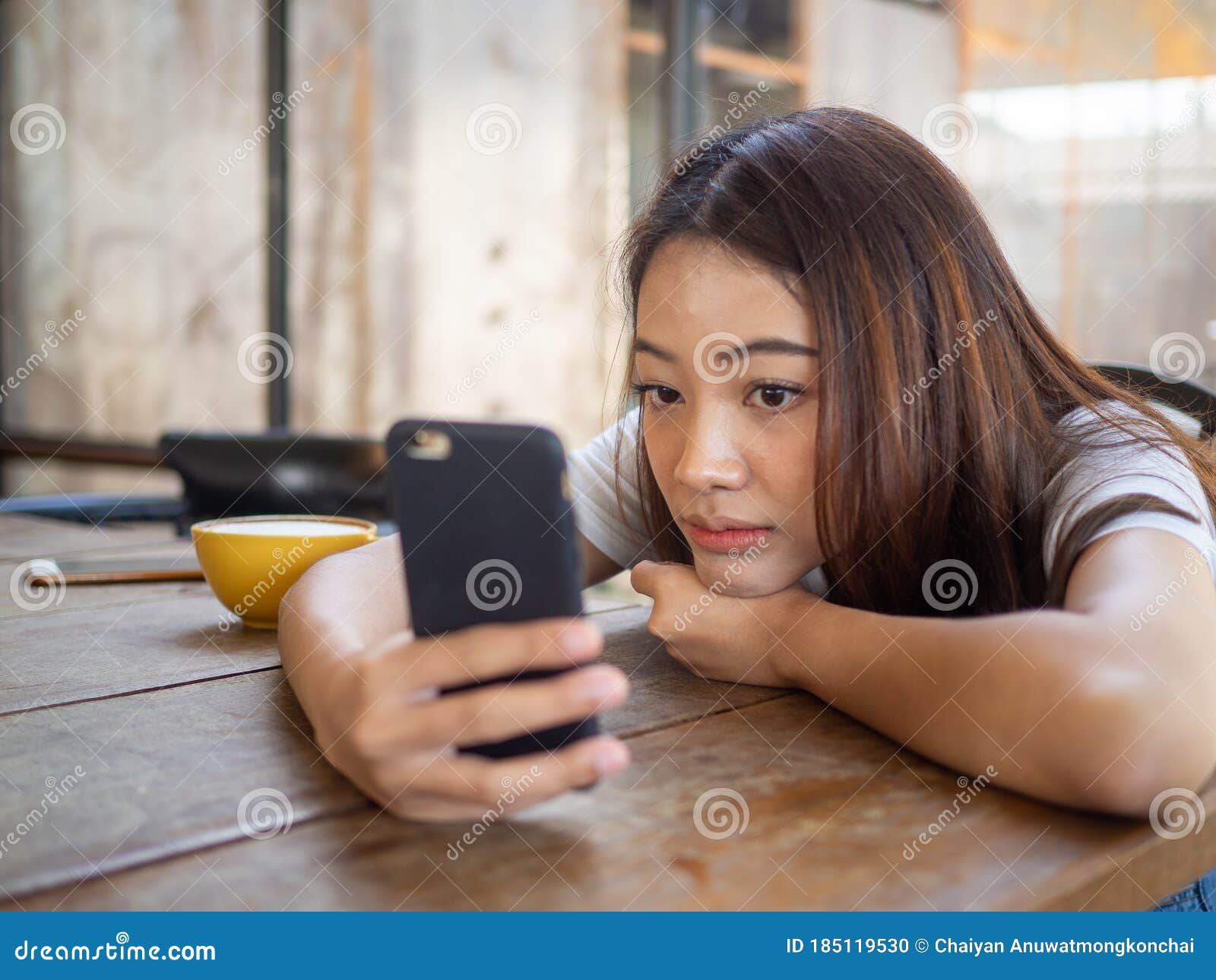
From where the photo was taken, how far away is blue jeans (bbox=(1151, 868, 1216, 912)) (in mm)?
893

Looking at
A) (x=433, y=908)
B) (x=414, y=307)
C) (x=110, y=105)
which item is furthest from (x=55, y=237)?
(x=433, y=908)

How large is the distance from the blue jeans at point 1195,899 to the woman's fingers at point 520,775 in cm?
51

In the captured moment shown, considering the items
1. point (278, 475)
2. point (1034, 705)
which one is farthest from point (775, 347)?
point (278, 475)

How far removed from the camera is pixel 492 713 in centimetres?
63

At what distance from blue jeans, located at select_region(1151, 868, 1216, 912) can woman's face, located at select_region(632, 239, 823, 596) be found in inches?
15.7

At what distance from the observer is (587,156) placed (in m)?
3.71

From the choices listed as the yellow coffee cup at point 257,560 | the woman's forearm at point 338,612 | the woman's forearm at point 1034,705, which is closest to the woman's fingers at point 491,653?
the woman's forearm at point 338,612

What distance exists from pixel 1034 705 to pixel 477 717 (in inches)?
14.0

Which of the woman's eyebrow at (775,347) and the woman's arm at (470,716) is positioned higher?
the woman's eyebrow at (775,347)

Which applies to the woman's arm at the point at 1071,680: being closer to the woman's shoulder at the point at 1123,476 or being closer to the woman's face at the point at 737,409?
the woman's shoulder at the point at 1123,476

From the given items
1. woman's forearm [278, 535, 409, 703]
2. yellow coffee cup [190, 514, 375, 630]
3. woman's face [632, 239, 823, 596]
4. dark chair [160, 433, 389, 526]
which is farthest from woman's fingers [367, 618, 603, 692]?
dark chair [160, 433, 389, 526]

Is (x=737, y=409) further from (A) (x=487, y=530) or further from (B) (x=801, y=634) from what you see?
(A) (x=487, y=530)

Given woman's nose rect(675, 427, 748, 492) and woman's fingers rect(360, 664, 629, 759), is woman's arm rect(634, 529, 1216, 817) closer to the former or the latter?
woman's nose rect(675, 427, 748, 492)

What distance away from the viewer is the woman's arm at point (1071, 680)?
70cm
